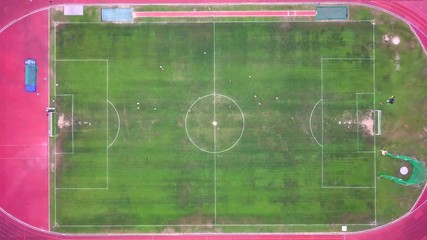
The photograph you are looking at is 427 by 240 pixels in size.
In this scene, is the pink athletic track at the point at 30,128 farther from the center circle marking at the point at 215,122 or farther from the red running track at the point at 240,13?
the center circle marking at the point at 215,122

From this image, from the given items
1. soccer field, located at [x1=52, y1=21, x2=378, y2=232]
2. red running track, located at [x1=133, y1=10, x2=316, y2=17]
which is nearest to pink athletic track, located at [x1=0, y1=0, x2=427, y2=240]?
red running track, located at [x1=133, y1=10, x2=316, y2=17]

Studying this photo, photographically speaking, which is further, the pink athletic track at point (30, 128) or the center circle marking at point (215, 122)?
the pink athletic track at point (30, 128)

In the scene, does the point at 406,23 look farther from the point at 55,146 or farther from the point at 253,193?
the point at 55,146

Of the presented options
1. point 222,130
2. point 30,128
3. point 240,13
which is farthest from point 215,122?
point 30,128

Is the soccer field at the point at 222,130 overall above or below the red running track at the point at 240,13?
below

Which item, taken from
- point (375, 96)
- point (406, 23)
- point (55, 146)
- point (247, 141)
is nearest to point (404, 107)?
point (375, 96)

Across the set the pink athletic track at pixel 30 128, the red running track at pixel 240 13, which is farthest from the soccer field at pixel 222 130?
the pink athletic track at pixel 30 128

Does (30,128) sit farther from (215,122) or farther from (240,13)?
(240,13)
